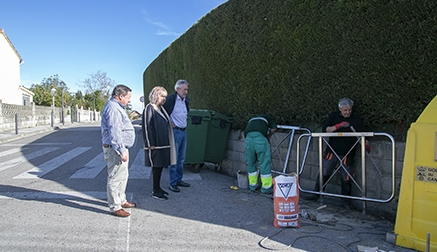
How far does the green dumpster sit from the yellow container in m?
4.35

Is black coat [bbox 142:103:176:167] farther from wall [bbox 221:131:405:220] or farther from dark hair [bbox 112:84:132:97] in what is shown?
wall [bbox 221:131:405:220]

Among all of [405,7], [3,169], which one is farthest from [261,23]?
[3,169]

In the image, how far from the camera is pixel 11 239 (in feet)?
11.4

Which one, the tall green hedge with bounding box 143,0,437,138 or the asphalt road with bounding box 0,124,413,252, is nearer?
the asphalt road with bounding box 0,124,413,252

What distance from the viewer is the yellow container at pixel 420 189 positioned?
10.7 ft

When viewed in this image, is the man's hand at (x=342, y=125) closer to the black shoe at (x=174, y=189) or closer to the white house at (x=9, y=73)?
the black shoe at (x=174, y=189)

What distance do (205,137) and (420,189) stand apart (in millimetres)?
4496

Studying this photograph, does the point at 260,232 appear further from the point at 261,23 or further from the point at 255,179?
the point at 261,23

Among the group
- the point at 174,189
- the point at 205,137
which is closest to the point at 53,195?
the point at 174,189

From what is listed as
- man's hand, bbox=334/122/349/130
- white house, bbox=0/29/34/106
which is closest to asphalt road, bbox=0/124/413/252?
man's hand, bbox=334/122/349/130

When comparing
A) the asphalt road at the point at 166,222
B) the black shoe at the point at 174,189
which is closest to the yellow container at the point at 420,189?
the asphalt road at the point at 166,222

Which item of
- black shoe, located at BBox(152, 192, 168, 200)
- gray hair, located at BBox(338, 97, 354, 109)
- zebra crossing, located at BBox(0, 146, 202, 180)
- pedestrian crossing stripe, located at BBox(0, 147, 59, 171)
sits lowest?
pedestrian crossing stripe, located at BBox(0, 147, 59, 171)

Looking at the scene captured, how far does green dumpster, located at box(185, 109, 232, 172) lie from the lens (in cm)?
716

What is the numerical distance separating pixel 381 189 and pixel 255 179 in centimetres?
203
